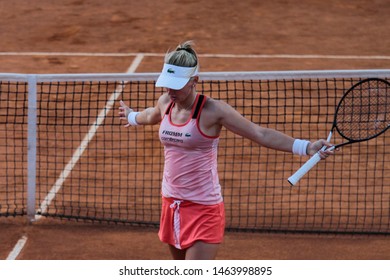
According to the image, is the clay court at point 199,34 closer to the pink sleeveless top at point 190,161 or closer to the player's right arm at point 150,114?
the player's right arm at point 150,114

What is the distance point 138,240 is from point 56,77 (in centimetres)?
199

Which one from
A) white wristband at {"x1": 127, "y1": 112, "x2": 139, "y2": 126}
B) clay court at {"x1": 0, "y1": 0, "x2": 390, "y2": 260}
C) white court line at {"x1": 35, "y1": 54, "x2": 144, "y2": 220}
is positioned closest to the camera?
white wristband at {"x1": 127, "y1": 112, "x2": 139, "y2": 126}

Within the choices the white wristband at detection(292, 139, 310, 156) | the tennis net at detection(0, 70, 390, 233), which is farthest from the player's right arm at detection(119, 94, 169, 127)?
the tennis net at detection(0, 70, 390, 233)

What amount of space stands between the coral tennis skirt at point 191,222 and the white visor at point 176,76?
872 mm

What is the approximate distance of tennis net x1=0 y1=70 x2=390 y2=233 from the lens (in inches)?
413

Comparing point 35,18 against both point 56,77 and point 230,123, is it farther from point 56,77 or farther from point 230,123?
point 230,123

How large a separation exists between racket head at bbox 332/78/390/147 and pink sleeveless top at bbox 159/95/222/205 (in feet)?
3.67

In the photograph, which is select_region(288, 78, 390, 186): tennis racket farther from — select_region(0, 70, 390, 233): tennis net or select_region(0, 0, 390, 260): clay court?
select_region(0, 0, 390, 260): clay court

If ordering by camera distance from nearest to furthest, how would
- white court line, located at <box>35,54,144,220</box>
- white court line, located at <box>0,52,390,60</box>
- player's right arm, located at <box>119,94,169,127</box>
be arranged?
player's right arm, located at <box>119,94,169,127</box> < white court line, located at <box>35,54,144,220</box> < white court line, located at <box>0,52,390,60</box>

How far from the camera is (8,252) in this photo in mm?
9766

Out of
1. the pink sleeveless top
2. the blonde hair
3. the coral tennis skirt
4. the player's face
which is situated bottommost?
the coral tennis skirt

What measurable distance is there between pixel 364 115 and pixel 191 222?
1849 mm

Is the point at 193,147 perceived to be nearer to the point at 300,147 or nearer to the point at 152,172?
the point at 300,147

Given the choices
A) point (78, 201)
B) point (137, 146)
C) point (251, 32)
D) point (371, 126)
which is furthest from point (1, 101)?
point (371, 126)
